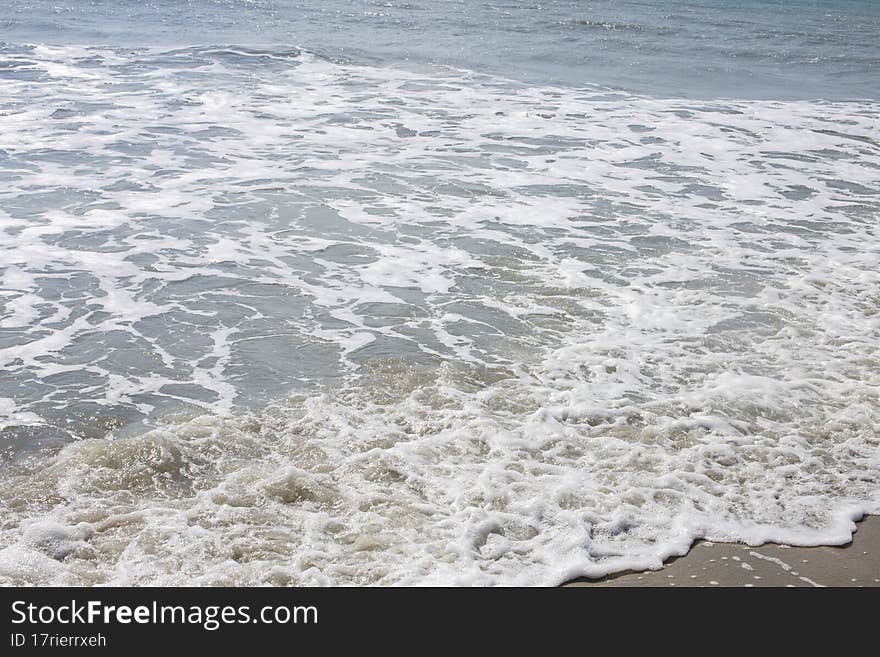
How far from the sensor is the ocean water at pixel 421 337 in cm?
407

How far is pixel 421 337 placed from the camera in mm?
6203

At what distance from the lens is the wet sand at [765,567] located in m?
3.74

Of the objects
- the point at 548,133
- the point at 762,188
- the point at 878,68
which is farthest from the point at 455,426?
the point at 878,68

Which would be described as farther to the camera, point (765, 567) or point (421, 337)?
point (421, 337)

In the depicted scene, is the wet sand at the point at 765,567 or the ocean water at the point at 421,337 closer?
the wet sand at the point at 765,567

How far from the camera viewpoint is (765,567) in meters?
3.83

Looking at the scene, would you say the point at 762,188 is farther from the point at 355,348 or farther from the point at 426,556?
the point at 426,556

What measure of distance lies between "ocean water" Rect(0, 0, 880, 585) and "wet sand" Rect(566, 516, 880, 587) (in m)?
0.09

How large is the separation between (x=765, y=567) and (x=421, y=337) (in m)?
3.00

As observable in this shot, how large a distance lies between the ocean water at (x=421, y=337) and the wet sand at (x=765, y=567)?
89 mm

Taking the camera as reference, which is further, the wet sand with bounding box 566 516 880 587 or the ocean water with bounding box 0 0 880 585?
the ocean water with bounding box 0 0 880 585

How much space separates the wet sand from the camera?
147 inches

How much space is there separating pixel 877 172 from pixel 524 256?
6205mm
